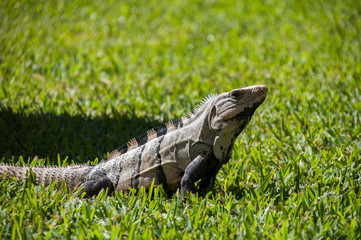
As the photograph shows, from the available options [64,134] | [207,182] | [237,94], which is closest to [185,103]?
[64,134]

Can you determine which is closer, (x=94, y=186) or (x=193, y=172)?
(x=193, y=172)

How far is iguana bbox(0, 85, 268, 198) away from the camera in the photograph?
353cm

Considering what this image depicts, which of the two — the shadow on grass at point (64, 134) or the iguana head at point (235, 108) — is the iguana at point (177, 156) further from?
the shadow on grass at point (64, 134)

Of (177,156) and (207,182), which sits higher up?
(177,156)

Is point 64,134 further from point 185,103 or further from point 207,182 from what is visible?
point 207,182

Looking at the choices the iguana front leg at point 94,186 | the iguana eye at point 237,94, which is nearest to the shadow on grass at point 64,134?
the iguana front leg at point 94,186

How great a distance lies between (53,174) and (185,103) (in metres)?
2.54

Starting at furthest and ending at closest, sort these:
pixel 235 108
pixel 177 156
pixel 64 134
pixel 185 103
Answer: pixel 185 103 < pixel 64 134 < pixel 177 156 < pixel 235 108

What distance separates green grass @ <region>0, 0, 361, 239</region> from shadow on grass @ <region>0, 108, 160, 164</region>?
0.02 metres

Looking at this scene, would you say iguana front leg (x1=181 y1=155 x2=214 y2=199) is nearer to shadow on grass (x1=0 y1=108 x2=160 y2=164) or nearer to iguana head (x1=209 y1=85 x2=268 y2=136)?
iguana head (x1=209 y1=85 x2=268 y2=136)

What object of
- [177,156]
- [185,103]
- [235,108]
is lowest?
[185,103]

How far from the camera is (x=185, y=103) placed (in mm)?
6016

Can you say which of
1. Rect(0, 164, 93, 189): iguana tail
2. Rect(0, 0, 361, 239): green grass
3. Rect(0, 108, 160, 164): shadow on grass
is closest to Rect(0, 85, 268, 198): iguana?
Rect(0, 164, 93, 189): iguana tail

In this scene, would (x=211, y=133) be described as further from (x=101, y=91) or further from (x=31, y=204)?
(x=101, y=91)
